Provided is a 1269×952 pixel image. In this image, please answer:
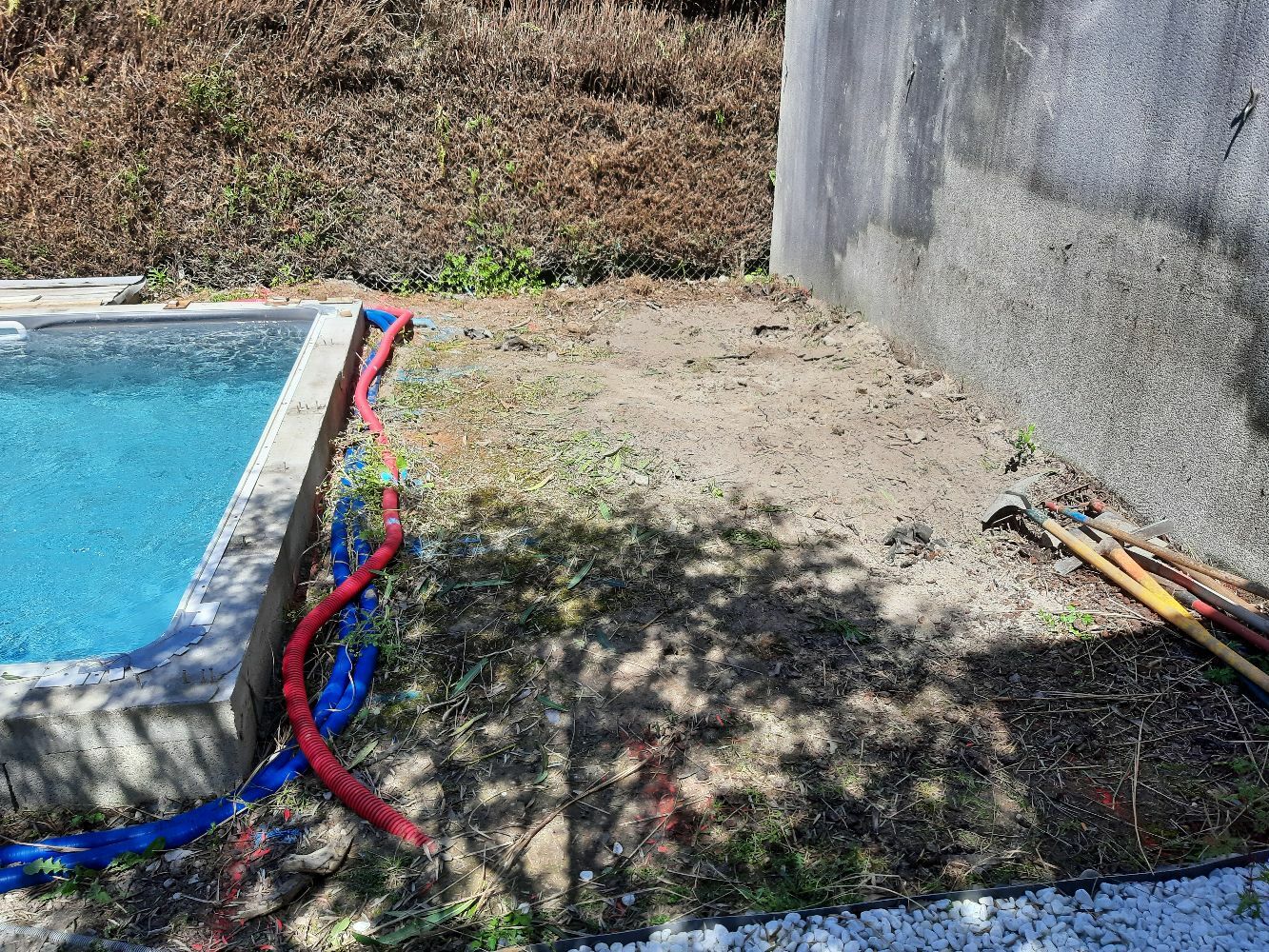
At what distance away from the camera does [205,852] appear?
8.16ft

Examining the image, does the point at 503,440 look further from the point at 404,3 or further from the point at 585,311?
the point at 404,3

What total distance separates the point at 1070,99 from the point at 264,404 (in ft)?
15.5

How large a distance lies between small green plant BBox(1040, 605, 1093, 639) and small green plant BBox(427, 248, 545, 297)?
5.45 meters


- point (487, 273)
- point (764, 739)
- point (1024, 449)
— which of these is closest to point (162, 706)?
point (764, 739)

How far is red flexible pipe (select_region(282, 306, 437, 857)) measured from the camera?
2.53 meters

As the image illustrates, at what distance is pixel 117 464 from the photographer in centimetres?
523

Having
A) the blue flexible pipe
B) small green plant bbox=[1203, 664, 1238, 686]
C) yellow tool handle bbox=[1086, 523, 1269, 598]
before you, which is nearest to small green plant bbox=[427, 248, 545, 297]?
the blue flexible pipe

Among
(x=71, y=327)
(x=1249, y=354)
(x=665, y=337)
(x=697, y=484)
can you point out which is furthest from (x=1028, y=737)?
(x=71, y=327)

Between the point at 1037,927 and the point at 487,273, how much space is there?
21.9ft

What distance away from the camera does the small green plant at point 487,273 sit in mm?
7785

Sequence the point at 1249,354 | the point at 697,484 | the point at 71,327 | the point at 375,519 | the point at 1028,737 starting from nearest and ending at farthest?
the point at 1028,737 < the point at 1249,354 < the point at 375,519 < the point at 697,484 < the point at 71,327

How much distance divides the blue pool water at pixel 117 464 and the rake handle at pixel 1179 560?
3.68m

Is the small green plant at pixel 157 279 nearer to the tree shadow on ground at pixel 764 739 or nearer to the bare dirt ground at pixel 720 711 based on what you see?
the bare dirt ground at pixel 720 711

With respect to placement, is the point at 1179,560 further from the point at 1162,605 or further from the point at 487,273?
the point at 487,273
